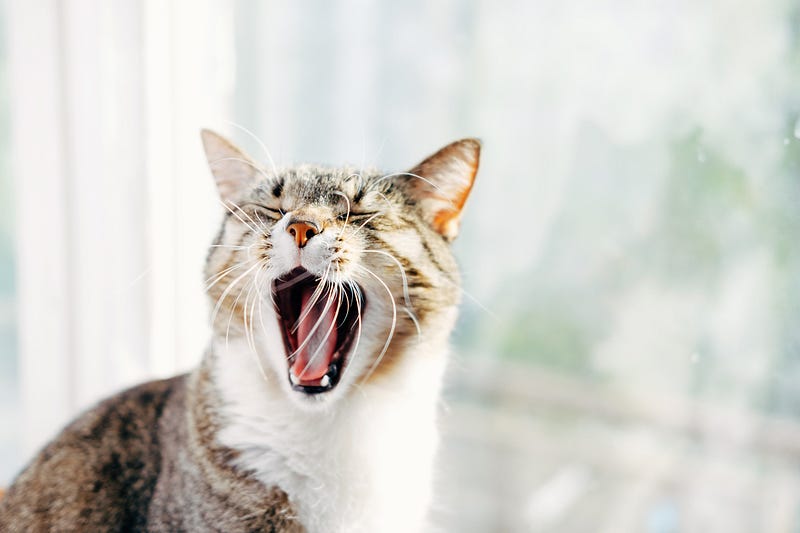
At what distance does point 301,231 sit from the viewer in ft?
2.38

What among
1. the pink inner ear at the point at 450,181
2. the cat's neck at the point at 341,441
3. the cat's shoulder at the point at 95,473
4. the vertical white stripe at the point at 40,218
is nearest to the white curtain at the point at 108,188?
the vertical white stripe at the point at 40,218

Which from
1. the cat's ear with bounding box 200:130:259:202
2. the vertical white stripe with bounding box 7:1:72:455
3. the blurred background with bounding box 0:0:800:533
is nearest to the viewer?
the cat's ear with bounding box 200:130:259:202

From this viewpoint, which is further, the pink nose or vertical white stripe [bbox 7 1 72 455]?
vertical white stripe [bbox 7 1 72 455]

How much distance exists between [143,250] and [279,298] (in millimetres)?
559

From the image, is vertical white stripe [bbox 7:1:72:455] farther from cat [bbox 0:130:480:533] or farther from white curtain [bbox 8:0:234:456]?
cat [bbox 0:130:480:533]

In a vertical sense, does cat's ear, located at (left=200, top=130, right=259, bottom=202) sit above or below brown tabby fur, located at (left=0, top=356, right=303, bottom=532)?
above

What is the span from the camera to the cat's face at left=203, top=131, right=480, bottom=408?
2.46 feet

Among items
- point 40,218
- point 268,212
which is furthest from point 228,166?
point 40,218

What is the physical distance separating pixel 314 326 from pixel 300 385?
0.22ft

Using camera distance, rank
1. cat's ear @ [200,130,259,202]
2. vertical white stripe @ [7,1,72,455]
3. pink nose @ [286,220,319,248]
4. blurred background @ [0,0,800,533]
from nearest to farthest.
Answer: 1. pink nose @ [286,220,319,248]
2. cat's ear @ [200,130,259,202]
3. blurred background @ [0,0,800,533]
4. vertical white stripe @ [7,1,72,455]

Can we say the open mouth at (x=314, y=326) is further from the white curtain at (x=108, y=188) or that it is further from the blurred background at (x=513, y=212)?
the white curtain at (x=108, y=188)

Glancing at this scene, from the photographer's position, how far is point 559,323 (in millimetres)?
1274

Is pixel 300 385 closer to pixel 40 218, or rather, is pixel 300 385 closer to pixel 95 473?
pixel 95 473


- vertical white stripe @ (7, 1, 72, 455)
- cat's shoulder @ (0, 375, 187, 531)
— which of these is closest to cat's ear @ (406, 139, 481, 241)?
cat's shoulder @ (0, 375, 187, 531)
